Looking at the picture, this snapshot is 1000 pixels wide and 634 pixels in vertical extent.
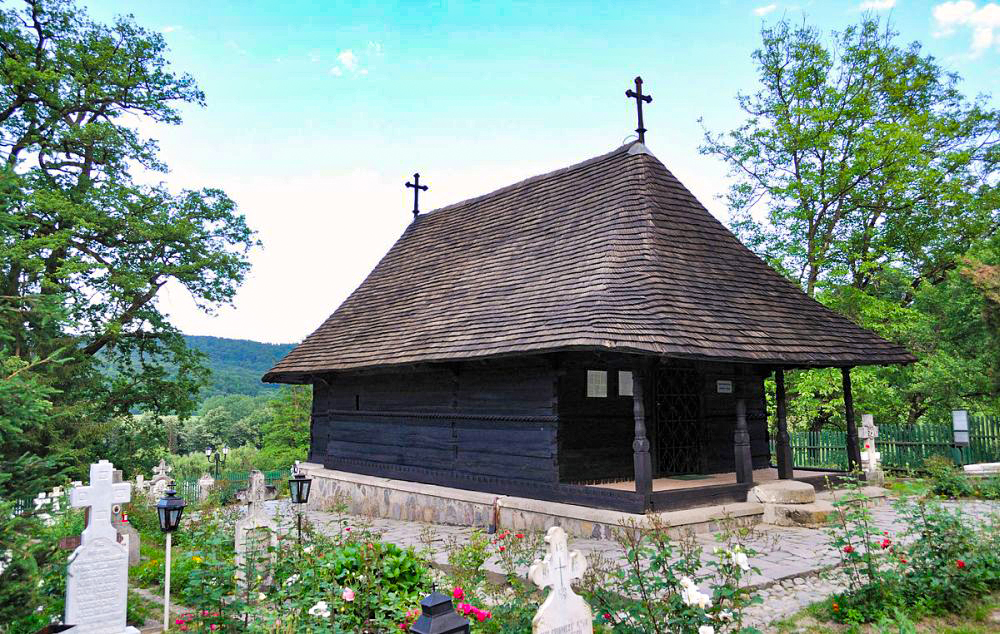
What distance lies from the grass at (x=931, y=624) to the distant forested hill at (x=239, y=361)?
2656 inches

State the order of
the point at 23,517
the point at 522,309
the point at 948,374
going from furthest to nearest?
the point at 948,374, the point at 522,309, the point at 23,517

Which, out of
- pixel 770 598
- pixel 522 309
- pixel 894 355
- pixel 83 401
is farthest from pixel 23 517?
pixel 83 401

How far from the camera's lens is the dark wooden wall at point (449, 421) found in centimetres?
898

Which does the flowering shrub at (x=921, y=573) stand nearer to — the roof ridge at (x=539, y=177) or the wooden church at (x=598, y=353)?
the wooden church at (x=598, y=353)

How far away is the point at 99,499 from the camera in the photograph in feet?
17.0

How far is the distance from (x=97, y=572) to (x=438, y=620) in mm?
3640

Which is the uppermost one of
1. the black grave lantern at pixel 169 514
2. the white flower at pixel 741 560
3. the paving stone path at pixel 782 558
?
the white flower at pixel 741 560

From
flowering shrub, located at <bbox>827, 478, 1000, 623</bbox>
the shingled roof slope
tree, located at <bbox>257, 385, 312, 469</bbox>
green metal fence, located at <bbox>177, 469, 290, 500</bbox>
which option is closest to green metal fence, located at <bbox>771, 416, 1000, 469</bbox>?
the shingled roof slope

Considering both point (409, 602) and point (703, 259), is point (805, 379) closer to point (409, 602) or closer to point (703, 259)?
point (703, 259)

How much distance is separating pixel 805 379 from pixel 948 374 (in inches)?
135

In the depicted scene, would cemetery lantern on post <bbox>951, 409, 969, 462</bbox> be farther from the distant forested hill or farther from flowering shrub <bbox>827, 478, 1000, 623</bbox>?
the distant forested hill

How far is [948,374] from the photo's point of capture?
16266 mm

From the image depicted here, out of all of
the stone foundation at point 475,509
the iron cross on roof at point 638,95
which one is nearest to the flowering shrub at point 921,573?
the stone foundation at point 475,509

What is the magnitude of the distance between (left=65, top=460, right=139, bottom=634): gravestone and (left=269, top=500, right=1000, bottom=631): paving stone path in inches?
68.5
